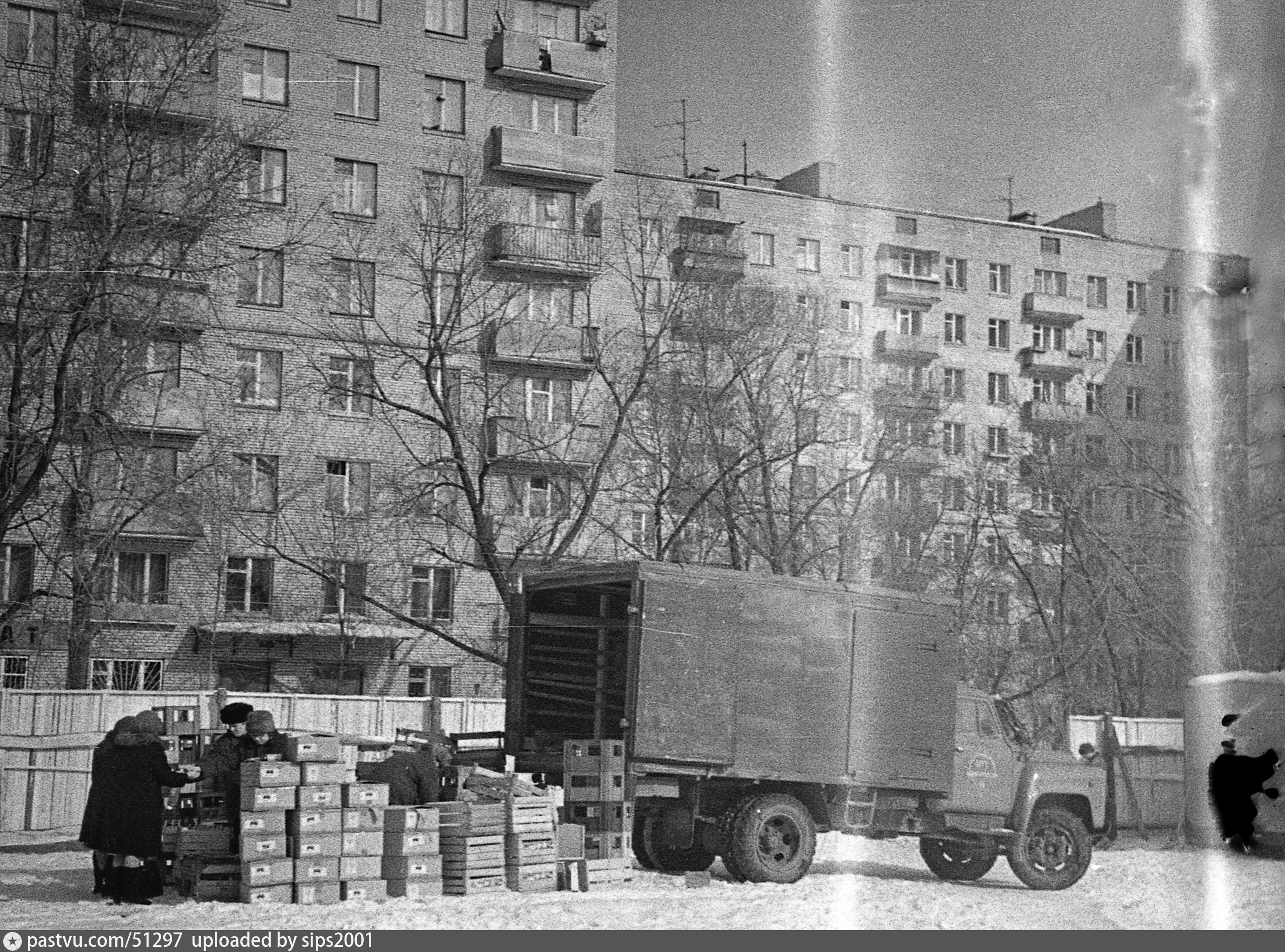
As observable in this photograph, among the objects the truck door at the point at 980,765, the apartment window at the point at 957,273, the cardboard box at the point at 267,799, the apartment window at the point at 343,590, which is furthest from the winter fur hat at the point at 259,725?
the apartment window at the point at 957,273

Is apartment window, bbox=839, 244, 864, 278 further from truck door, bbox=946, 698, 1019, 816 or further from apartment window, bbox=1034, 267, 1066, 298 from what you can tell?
truck door, bbox=946, 698, 1019, 816

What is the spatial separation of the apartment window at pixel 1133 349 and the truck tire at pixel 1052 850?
2402 centimetres

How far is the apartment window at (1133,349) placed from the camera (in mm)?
40019

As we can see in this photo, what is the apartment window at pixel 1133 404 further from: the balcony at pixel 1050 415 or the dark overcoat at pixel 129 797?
the dark overcoat at pixel 129 797

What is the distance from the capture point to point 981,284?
165ft

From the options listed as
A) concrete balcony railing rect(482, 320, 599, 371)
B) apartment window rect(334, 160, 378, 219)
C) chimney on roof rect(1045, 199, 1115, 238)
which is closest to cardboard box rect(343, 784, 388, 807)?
concrete balcony railing rect(482, 320, 599, 371)

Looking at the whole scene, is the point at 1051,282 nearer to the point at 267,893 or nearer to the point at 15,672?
the point at 15,672

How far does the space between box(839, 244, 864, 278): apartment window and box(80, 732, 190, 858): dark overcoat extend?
2977 cm

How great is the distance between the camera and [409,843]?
533 inches

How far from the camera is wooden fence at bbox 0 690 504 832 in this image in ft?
76.3

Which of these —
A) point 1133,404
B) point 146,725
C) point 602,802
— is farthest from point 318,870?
point 1133,404

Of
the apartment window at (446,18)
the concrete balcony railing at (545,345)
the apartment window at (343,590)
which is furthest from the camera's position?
the apartment window at (446,18)

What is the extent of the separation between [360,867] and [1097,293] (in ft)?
126
